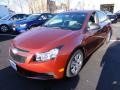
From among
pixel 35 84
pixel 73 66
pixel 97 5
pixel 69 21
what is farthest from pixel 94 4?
pixel 35 84

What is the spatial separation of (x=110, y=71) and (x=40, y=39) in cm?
209

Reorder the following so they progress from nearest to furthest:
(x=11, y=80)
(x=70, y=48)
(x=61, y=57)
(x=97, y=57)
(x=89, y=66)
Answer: (x=61, y=57)
(x=70, y=48)
(x=11, y=80)
(x=89, y=66)
(x=97, y=57)

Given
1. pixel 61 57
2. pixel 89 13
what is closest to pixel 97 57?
pixel 89 13

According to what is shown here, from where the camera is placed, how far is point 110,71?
16.1 ft

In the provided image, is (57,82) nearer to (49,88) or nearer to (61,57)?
(49,88)

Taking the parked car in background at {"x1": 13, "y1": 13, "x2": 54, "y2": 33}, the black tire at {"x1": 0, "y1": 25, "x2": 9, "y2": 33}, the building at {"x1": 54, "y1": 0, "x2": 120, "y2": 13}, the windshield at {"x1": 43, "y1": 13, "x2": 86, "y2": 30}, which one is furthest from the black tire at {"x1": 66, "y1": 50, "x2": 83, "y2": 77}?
the building at {"x1": 54, "y1": 0, "x2": 120, "y2": 13}

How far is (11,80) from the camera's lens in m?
4.48

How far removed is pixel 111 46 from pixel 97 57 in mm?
Result: 1718

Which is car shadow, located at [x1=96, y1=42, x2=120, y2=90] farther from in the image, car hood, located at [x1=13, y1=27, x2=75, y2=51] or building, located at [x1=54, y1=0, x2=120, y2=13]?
building, located at [x1=54, y1=0, x2=120, y2=13]

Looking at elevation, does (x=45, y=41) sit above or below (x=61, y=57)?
above

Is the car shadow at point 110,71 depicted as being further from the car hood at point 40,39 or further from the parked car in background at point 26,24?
the parked car in background at point 26,24

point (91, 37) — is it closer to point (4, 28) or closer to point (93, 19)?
point (93, 19)

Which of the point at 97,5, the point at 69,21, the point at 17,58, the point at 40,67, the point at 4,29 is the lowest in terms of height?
the point at 4,29

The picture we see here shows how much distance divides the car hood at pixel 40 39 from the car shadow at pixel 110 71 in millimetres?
1386
